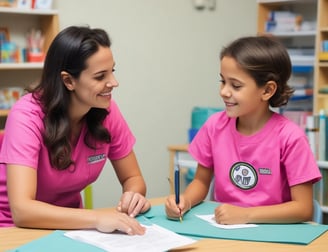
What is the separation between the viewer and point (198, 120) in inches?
164

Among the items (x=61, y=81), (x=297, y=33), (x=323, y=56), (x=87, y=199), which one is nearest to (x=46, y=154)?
(x=61, y=81)

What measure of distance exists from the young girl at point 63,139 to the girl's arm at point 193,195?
108 mm

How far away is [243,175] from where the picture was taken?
1.80 metres

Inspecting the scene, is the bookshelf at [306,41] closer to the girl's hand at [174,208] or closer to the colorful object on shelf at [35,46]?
the colorful object on shelf at [35,46]

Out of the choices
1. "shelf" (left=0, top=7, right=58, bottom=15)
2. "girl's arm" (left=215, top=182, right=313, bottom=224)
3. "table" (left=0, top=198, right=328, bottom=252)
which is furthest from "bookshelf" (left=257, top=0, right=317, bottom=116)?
"table" (left=0, top=198, right=328, bottom=252)

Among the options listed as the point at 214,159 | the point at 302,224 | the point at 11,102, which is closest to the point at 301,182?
the point at 302,224

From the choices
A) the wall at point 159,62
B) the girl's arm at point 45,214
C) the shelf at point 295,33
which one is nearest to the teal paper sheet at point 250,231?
the girl's arm at point 45,214

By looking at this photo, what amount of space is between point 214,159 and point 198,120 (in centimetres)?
228

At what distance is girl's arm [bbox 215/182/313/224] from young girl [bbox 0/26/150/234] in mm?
274

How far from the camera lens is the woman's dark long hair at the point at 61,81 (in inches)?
67.7

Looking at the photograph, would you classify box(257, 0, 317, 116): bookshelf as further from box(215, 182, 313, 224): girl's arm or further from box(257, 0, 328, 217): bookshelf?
box(215, 182, 313, 224): girl's arm

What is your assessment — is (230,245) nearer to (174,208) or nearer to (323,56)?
(174,208)

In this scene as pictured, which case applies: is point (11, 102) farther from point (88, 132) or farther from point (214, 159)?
point (214, 159)

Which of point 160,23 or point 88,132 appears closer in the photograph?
point 88,132
